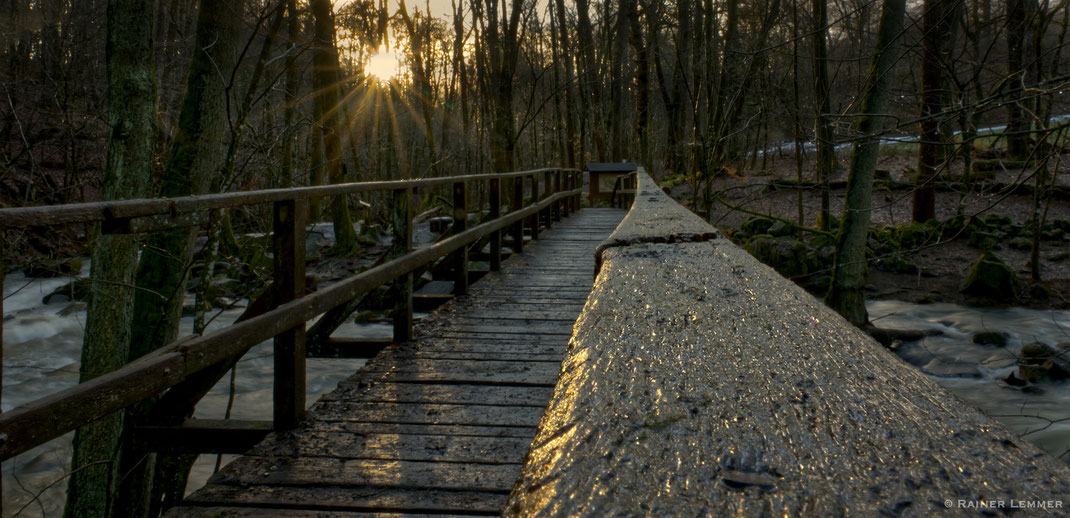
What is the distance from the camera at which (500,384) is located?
4.08 metres

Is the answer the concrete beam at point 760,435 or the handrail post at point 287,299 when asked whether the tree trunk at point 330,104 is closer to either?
the handrail post at point 287,299

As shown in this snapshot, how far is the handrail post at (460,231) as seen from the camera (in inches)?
255

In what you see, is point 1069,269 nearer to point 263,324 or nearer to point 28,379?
point 263,324

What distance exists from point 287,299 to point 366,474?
3.28 feet

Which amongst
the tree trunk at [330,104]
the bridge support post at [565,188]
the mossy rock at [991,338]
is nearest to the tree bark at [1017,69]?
the mossy rock at [991,338]

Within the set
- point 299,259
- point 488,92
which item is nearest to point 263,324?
point 299,259

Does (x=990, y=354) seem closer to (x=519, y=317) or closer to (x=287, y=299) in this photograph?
(x=519, y=317)

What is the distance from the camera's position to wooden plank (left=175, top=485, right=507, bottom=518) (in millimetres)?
2553

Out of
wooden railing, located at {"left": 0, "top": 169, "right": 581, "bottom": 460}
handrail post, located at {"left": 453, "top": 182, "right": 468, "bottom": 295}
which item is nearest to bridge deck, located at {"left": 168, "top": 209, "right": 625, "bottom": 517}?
wooden railing, located at {"left": 0, "top": 169, "right": 581, "bottom": 460}

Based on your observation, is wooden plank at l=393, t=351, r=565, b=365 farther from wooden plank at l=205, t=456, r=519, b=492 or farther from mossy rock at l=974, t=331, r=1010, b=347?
mossy rock at l=974, t=331, r=1010, b=347

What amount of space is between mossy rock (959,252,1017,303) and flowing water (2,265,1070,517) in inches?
18.5

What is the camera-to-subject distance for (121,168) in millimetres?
5199

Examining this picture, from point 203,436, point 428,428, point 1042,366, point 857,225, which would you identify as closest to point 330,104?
point 857,225

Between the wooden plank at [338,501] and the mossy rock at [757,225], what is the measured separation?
53.9 ft
